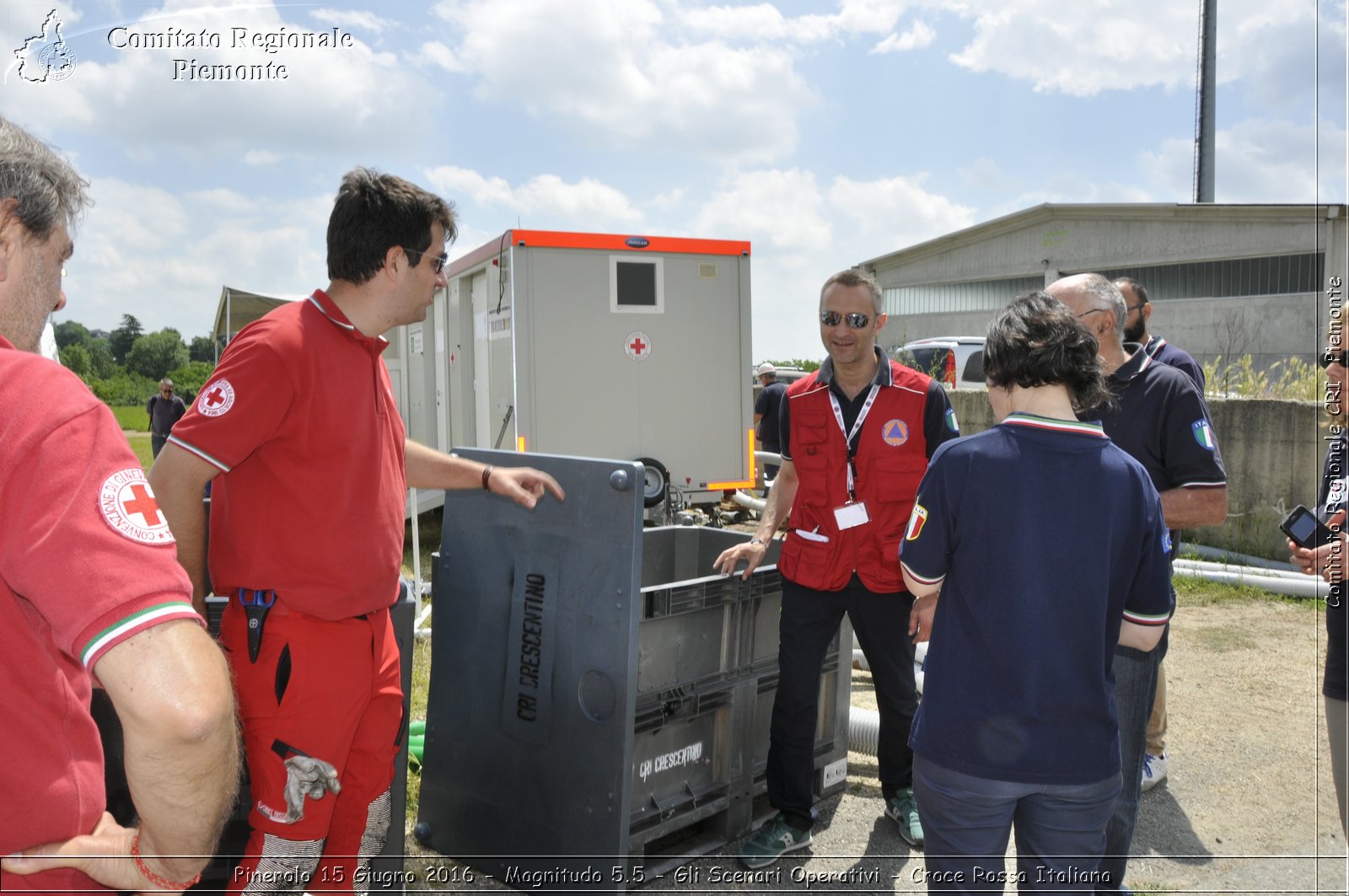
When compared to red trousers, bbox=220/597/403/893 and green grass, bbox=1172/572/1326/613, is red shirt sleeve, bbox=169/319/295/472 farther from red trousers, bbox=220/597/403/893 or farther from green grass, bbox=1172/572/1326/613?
green grass, bbox=1172/572/1326/613

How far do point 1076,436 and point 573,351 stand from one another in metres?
6.60

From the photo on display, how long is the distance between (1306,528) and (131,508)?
284cm

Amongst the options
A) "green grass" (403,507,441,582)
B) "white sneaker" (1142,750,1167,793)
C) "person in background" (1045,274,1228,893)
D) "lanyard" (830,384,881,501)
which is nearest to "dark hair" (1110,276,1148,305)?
"person in background" (1045,274,1228,893)

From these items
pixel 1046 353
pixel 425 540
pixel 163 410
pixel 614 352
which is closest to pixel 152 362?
pixel 163 410

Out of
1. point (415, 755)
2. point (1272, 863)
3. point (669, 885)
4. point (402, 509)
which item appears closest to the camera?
point (402, 509)

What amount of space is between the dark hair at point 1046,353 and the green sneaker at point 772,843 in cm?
198

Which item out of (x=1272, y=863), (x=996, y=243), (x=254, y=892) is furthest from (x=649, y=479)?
(x=996, y=243)

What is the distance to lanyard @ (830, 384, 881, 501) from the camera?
3340 millimetres

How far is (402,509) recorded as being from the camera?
2.56 meters

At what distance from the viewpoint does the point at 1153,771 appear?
13.1 ft

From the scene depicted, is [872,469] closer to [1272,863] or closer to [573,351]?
[1272,863]

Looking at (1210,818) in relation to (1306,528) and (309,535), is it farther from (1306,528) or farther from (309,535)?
(309,535)

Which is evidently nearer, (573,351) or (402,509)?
(402,509)

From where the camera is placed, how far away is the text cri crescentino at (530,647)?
302cm
